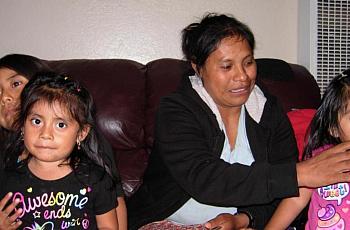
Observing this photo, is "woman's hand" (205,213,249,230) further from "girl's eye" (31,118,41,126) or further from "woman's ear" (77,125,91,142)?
"girl's eye" (31,118,41,126)

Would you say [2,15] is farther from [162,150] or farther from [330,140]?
[330,140]

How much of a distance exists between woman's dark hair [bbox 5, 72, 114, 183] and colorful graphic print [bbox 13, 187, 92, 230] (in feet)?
0.32

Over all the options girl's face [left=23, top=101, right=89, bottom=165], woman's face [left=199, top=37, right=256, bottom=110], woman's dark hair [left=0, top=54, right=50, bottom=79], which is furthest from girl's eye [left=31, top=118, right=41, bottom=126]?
woman's face [left=199, top=37, right=256, bottom=110]

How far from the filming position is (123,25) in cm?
239

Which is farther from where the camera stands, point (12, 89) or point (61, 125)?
point (12, 89)

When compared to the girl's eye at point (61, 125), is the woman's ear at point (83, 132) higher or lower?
lower

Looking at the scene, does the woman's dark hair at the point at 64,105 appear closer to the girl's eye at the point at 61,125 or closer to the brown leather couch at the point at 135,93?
the girl's eye at the point at 61,125

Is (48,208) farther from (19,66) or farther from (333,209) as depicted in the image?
(333,209)

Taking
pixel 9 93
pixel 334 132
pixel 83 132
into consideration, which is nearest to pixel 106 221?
pixel 83 132

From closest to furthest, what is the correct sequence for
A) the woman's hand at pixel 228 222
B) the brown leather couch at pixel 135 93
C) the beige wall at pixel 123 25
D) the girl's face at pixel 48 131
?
the girl's face at pixel 48 131 → the woman's hand at pixel 228 222 → the brown leather couch at pixel 135 93 → the beige wall at pixel 123 25

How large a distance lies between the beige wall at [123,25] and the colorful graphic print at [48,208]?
3.99 feet

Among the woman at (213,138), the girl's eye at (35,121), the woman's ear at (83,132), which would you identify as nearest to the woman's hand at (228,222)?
the woman at (213,138)

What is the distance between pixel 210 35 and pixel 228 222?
1.98 ft

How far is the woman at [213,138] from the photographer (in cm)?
129
